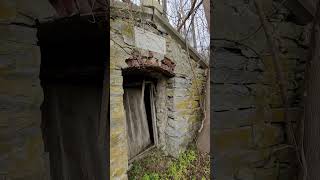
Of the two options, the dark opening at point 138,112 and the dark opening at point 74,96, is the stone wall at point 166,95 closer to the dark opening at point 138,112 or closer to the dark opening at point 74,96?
the dark opening at point 138,112

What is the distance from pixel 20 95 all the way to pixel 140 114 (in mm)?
2156

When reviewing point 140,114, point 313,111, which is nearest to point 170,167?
point 140,114

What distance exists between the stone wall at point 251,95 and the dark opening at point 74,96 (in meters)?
0.61

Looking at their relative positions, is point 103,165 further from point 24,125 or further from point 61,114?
point 24,125

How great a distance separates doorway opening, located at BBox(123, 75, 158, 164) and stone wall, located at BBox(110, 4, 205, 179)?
93 mm

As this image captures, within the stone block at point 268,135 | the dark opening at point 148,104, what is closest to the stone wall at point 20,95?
the stone block at point 268,135

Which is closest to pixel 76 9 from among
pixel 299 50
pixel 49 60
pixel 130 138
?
pixel 49 60

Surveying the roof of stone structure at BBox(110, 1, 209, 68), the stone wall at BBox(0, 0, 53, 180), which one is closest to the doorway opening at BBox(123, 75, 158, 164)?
the roof of stone structure at BBox(110, 1, 209, 68)

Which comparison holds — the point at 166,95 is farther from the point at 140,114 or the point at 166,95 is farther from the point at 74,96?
the point at 74,96

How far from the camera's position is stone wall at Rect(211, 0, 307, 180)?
0.97 meters

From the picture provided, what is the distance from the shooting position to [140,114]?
3031 mm

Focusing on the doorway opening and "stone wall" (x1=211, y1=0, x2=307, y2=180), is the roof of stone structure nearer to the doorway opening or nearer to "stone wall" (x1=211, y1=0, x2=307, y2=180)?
the doorway opening

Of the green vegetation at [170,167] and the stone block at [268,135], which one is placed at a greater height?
the stone block at [268,135]

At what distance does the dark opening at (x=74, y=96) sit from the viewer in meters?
1.35
